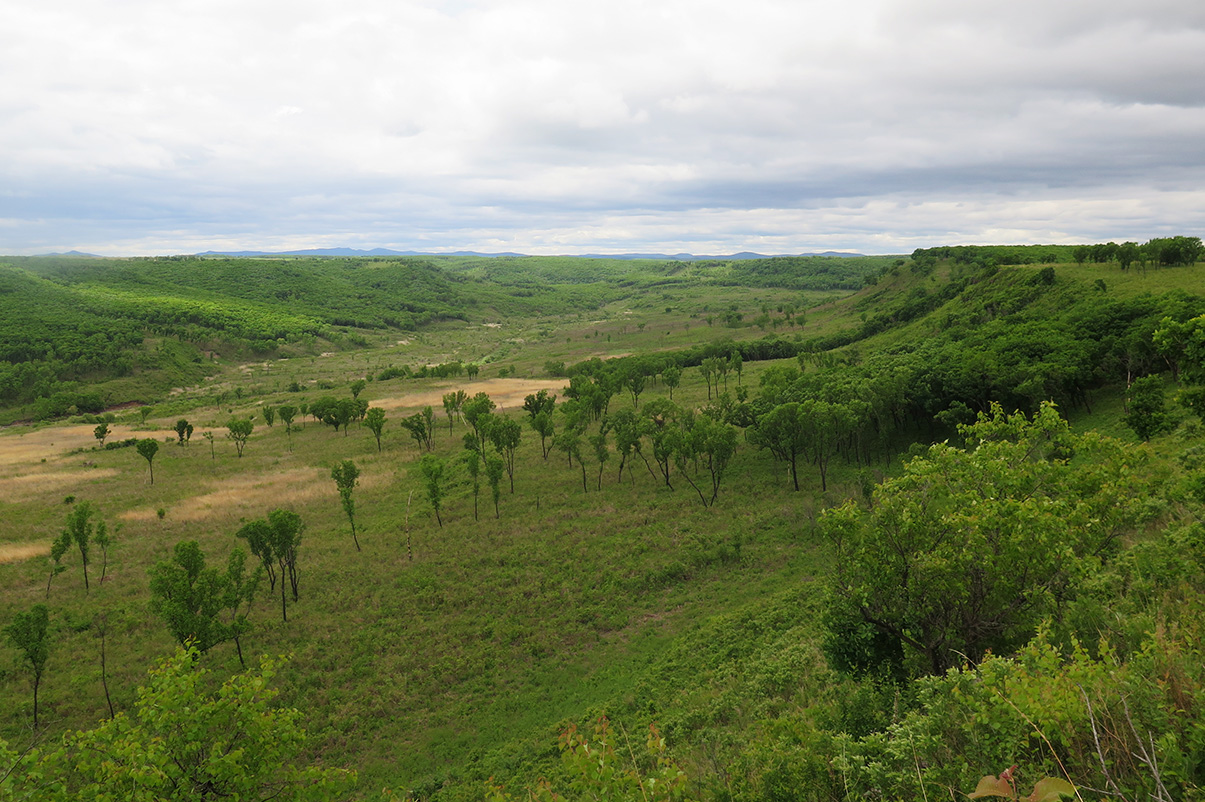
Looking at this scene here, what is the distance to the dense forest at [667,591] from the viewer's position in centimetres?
1069

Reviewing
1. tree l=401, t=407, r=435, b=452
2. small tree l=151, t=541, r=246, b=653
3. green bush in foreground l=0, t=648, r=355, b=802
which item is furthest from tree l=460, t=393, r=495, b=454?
green bush in foreground l=0, t=648, r=355, b=802

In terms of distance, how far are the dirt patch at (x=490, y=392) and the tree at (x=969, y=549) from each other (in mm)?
77955

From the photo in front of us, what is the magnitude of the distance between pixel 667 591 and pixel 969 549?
81.8 feet

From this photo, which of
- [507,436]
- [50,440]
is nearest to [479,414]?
[507,436]

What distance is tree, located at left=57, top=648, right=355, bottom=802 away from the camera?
10.9 meters

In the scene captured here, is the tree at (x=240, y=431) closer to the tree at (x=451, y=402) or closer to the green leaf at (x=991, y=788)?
the tree at (x=451, y=402)

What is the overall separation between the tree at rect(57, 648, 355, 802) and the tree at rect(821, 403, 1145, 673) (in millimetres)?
15356

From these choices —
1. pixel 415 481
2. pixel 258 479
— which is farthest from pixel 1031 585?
pixel 258 479

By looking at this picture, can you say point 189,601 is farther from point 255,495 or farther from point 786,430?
point 786,430

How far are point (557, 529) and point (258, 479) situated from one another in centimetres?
3937

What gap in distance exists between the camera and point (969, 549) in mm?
15148

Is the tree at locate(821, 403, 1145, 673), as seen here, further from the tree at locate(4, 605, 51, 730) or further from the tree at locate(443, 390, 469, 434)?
the tree at locate(443, 390, 469, 434)

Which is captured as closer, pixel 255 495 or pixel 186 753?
pixel 186 753

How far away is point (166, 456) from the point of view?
7231cm
